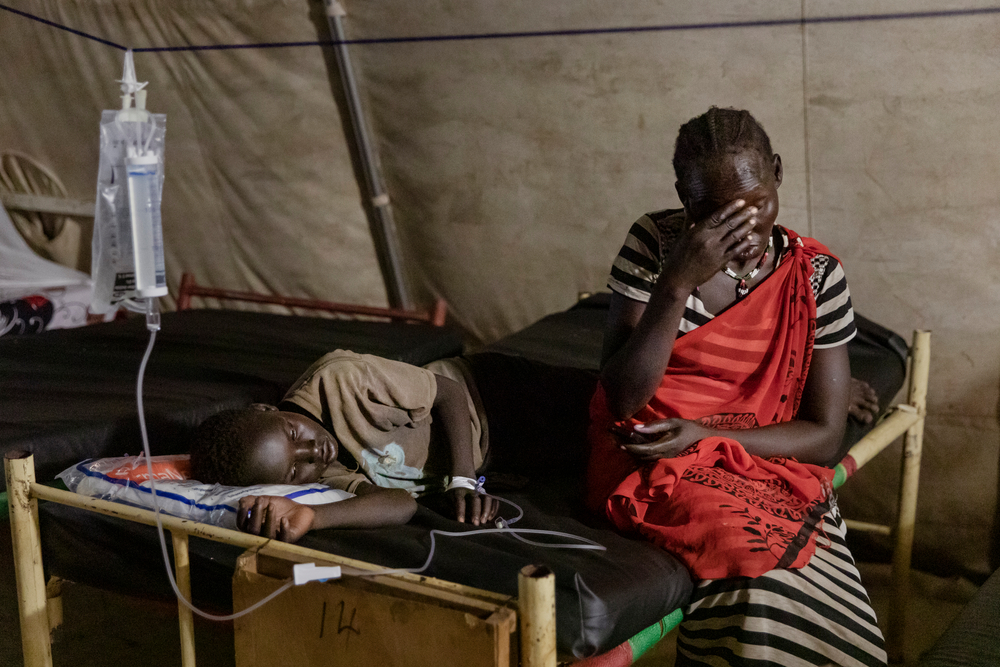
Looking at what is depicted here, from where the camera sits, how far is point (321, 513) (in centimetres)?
164

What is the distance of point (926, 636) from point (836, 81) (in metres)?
1.85

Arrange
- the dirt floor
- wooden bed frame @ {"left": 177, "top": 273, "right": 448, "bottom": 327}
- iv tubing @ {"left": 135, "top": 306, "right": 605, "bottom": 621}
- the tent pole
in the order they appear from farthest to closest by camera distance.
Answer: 1. wooden bed frame @ {"left": 177, "top": 273, "right": 448, "bottom": 327}
2. the tent pole
3. the dirt floor
4. iv tubing @ {"left": 135, "top": 306, "right": 605, "bottom": 621}

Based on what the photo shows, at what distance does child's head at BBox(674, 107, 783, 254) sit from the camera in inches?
65.5

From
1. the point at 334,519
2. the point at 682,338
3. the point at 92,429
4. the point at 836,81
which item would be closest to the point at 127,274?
the point at 334,519

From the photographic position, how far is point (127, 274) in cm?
153

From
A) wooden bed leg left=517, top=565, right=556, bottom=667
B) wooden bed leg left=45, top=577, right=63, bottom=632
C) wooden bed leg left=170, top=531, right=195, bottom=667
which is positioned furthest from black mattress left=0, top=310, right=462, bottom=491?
wooden bed leg left=517, top=565, right=556, bottom=667

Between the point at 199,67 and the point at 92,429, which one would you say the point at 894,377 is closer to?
the point at 92,429

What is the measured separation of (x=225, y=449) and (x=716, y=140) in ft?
3.78

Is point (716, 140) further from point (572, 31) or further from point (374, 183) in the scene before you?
point (374, 183)

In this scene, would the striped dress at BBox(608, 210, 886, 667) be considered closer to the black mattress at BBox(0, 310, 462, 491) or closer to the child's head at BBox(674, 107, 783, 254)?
the child's head at BBox(674, 107, 783, 254)

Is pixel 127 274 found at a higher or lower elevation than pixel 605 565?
higher

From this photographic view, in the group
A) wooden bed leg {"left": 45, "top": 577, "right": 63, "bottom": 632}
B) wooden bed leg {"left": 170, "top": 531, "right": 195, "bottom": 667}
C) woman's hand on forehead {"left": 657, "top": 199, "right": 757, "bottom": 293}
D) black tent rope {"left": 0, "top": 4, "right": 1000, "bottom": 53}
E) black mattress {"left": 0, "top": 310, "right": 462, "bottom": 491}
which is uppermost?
black tent rope {"left": 0, "top": 4, "right": 1000, "bottom": 53}

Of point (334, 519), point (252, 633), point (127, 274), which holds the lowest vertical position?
point (252, 633)

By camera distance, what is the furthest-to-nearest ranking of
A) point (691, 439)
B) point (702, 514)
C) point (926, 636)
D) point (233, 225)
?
point (233, 225) → point (926, 636) → point (691, 439) → point (702, 514)
